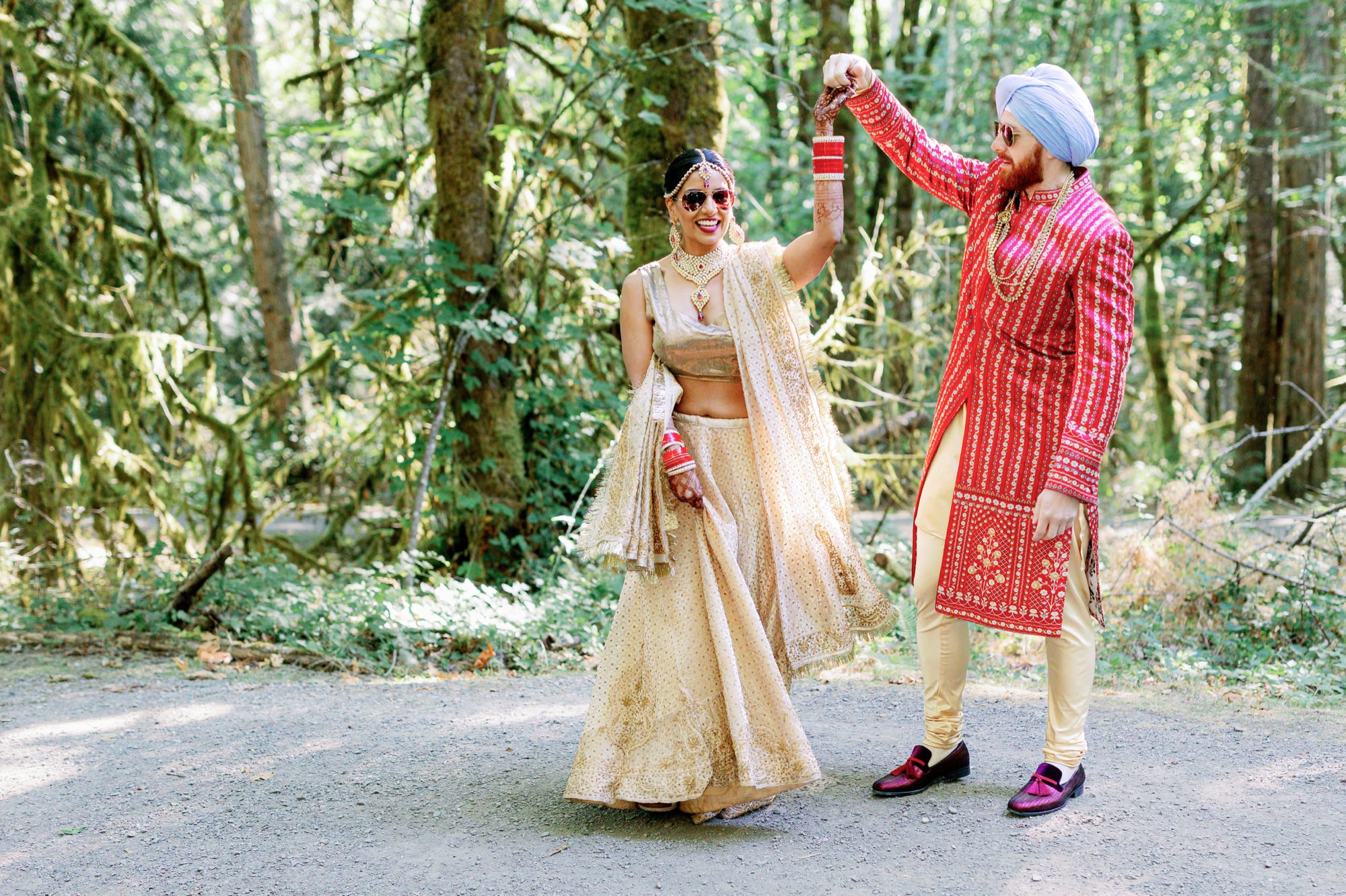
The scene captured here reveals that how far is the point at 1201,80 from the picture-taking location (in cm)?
1427

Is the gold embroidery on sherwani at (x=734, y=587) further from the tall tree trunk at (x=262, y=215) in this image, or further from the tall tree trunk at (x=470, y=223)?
the tall tree trunk at (x=262, y=215)

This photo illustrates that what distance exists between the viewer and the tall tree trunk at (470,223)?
291 inches

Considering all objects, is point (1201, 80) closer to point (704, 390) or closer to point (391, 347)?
point (391, 347)

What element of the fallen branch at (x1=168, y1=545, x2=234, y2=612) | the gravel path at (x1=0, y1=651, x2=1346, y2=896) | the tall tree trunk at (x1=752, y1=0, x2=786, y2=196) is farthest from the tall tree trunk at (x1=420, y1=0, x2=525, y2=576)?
the tall tree trunk at (x1=752, y1=0, x2=786, y2=196)

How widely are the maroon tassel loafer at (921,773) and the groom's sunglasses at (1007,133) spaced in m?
1.97

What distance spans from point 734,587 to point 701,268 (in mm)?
1029

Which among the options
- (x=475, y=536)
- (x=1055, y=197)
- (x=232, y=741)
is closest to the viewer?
(x=1055, y=197)

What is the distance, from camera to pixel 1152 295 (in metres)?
14.6

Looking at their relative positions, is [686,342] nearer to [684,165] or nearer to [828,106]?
[684,165]

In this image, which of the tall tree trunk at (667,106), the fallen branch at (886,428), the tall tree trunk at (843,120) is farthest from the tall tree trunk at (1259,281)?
the tall tree trunk at (667,106)

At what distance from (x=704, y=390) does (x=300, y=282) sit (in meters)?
15.5

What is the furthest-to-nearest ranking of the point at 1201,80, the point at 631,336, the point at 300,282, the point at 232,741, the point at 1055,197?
the point at 300,282 < the point at 1201,80 < the point at 232,741 < the point at 631,336 < the point at 1055,197

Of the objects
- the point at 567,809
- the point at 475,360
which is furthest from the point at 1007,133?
the point at 475,360

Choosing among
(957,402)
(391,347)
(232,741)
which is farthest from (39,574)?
(957,402)
